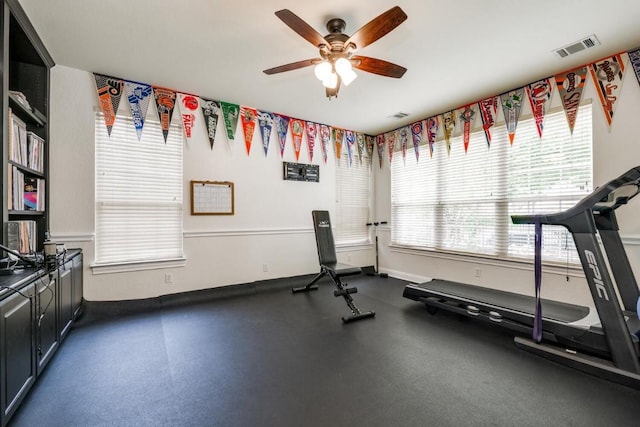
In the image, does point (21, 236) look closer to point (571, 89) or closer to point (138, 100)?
point (138, 100)

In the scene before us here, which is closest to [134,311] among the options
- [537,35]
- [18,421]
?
[18,421]

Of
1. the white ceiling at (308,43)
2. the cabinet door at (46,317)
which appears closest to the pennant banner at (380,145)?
the white ceiling at (308,43)

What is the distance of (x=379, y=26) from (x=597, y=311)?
259cm

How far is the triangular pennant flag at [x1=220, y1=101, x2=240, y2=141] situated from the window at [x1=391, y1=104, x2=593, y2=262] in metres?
2.86

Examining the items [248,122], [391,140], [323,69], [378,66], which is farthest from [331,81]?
[391,140]

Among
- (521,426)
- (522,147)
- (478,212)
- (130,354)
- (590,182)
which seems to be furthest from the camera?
A: (478,212)

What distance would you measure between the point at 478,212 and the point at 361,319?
231cm

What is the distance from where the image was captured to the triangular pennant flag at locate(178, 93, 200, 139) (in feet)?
12.4

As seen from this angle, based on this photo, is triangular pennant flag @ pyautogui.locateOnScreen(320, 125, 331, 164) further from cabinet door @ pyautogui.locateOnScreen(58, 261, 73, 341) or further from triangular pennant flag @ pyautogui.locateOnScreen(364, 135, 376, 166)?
cabinet door @ pyautogui.locateOnScreen(58, 261, 73, 341)

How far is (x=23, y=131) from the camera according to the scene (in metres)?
2.46

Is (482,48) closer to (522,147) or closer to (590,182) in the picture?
(522,147)

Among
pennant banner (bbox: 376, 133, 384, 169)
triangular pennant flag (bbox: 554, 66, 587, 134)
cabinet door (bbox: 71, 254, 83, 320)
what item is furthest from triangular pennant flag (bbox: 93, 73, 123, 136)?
triangular pennant flag (bbox: 554, 66, 587, 134)

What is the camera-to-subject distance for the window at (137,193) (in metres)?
3.37

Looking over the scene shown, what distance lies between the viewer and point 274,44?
105 inches
